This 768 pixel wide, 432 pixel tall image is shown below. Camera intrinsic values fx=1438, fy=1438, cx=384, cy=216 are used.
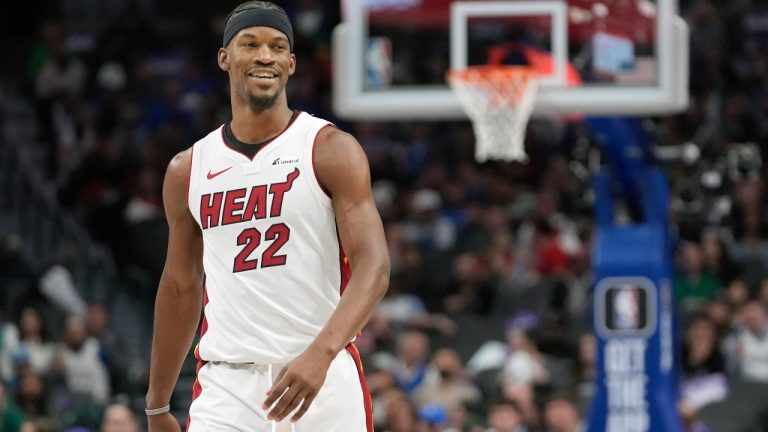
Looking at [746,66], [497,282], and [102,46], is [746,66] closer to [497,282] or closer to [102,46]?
[497,282]

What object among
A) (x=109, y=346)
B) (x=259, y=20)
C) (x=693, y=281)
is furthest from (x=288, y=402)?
(x=109, y=346)

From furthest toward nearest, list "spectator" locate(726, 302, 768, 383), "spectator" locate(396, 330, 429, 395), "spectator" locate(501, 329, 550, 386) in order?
"spectator" locate(396, 330, 429, 395) < "spectator" locate(501, 329, 550, 386) < "spectator" locate(726, 302, 768, 383)

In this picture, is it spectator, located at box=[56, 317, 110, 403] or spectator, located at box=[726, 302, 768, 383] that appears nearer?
spectator, located at box=[726, 302, 768, 383]

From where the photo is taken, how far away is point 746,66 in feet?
59.3

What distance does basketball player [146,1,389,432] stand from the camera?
15.5 ft

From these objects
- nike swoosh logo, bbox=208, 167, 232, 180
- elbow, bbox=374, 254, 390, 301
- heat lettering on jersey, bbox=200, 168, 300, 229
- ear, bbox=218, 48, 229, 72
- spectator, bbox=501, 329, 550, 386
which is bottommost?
spectator, bbox=501, 329, 550, 386

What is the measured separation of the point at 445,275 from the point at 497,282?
0.84 metres

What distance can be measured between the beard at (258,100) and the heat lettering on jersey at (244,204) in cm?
24

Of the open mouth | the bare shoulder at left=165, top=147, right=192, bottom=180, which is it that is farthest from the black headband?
the bare shoulder at left=165, top=147, right=192, bottom=180

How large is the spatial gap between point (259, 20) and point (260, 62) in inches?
5.6

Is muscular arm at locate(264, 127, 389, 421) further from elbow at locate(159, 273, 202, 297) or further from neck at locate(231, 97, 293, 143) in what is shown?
elbow at locate(159, 273, 202, 297)

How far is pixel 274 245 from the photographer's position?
479 cm

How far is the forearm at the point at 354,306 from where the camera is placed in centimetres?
448

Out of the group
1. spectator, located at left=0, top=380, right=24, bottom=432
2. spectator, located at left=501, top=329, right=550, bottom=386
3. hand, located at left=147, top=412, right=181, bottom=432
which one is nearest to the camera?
hand, located at left=147, top=412, right=181, bottom=432
